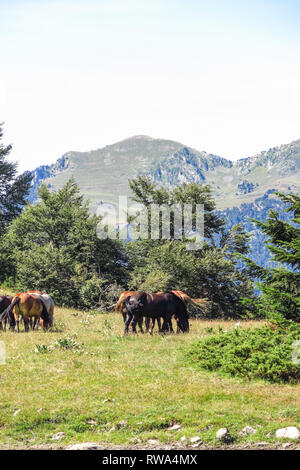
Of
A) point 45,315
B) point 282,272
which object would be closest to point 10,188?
point 45,315

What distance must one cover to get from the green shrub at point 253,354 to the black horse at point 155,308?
15.8 feet

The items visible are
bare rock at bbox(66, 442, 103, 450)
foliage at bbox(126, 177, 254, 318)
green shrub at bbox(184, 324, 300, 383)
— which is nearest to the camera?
bare rock at bbox(66, 442, 103, 450)

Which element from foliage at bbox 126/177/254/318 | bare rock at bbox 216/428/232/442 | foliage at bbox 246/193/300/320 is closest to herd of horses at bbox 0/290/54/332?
→ foliage at bbox 246/193/300/320

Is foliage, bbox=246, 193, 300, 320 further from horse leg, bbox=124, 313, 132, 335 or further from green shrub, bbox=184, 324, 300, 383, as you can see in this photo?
horse leg, bbox=124, 313, 132, 335

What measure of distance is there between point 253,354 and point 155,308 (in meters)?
7.74

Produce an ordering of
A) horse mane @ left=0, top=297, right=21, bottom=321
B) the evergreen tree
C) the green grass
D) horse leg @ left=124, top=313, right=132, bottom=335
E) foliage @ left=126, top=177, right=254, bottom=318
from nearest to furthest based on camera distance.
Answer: the green grass, horse mane @ left=0, top=297, right=21, bottom=321, horse leg @ left=124, top=313, right=132, bottom=335, foliage @ left=126, top=177, right=254, bottom=318, the evergreen tree

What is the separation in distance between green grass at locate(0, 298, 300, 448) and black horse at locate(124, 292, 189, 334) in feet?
13.3

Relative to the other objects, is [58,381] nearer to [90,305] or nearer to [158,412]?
[158,412]

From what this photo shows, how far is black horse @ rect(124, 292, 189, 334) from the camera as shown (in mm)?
19797

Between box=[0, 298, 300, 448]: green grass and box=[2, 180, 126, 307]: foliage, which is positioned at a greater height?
box=[2, 180, 126, 307]: foliage

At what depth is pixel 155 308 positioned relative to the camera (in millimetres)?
20109

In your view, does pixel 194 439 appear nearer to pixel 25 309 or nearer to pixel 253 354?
pixel 253 354

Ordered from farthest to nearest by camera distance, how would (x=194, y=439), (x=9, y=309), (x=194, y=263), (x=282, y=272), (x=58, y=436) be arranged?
(x=194, y=263), (x=9, y=309), (x=282, y=272), (x=58, y=436), (x=194, y=439)
